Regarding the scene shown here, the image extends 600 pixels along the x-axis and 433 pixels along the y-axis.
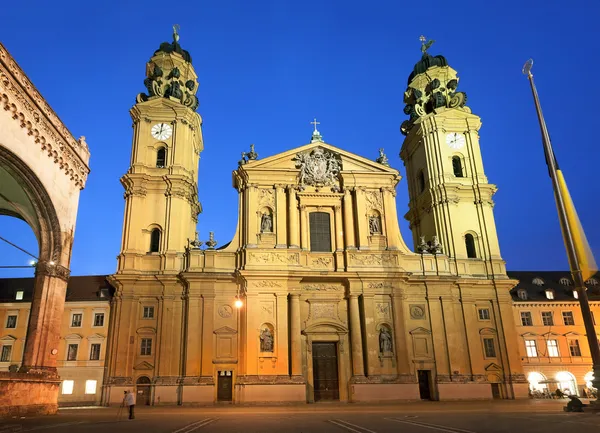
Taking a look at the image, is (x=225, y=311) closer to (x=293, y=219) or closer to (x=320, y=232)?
(x=293, y=219)

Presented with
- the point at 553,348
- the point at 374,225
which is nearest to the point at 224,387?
the point at 374,225

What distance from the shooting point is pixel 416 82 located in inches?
1628

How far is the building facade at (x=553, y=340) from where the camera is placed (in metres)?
37.3

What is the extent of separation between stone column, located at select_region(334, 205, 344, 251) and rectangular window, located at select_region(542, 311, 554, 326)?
1952cm

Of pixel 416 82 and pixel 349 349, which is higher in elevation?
pixel 416 82

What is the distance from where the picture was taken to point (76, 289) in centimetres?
3762

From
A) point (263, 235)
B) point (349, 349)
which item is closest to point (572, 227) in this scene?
point (349, 349)

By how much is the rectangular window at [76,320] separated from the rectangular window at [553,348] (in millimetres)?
35830

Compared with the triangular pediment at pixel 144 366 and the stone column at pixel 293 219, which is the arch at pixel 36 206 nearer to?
the triangular pediment at pixel 144 366

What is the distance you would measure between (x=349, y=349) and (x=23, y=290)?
27348 mm

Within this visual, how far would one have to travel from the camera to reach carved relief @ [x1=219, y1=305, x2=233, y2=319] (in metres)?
30.0

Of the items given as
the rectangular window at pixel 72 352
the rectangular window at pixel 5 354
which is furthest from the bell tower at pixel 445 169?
the rectangular window at pixel 5 354

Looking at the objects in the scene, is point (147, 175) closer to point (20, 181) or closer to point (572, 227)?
point (20, 181)

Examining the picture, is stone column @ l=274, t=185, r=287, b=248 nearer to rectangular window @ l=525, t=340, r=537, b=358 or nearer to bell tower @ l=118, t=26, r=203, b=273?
bell tower @ l=118, t=26, r=203, b=273
